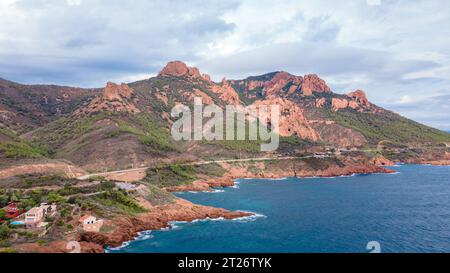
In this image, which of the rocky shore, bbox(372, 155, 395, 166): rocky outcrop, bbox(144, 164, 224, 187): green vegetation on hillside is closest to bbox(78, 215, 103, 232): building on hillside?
the rocky shore

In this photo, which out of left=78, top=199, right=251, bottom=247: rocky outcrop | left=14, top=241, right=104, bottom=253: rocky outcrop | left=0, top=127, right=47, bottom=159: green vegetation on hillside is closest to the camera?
left=14, top=241, right=104, bottom=253: rocky outcrop

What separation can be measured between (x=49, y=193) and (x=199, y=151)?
325 ft

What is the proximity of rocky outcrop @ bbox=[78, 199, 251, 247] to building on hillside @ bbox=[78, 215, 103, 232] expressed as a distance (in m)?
1.70

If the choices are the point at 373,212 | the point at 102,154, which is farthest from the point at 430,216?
the point at 102,154

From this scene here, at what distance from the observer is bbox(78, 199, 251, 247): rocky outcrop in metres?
60.7

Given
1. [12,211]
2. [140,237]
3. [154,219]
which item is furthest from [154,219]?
[12,211]

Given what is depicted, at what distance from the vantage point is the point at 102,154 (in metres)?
132

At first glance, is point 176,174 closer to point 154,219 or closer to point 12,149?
point 12,149

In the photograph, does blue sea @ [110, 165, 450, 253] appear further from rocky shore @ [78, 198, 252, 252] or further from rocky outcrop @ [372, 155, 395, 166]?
rocky outcrop @ [372, 155, 395, 166]

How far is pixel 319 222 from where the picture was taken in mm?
76875

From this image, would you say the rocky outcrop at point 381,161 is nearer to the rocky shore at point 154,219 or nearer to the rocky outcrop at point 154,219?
the rocky shore at point 154,219
